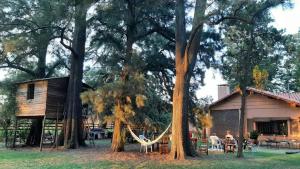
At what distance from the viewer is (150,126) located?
50.9 ft

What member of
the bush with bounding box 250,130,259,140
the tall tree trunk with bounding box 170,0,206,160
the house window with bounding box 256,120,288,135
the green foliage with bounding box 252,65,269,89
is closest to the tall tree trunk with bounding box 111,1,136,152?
the tall tree trunk with bounding box 170,0,206,160

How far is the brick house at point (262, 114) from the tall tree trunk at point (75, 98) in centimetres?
1116

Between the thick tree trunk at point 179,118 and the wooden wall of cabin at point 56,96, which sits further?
the wooden wall of cabin at point 56,96

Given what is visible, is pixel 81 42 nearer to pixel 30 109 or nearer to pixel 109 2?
pixel 30 109

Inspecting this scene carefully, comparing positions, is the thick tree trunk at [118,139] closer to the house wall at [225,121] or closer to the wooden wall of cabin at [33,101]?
the wooden wall of cabin at [33,101]

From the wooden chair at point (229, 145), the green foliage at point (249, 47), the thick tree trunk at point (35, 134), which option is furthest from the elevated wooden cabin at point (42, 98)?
the green foliage at point (249, 47)

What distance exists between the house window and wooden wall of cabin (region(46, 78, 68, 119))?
44.3ft

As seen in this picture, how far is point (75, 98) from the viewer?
63.1 feet

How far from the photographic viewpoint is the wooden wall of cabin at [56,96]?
737 inches

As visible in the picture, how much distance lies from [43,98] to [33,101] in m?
0.81

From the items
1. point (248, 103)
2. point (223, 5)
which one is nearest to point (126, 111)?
point (223, 5)

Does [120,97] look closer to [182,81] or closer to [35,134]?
[182,81]

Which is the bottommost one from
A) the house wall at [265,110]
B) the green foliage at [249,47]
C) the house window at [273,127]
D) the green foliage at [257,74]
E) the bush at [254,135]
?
the bush at [254,135]

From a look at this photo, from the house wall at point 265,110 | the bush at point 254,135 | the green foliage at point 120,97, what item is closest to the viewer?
the green foliage at point 120,97
